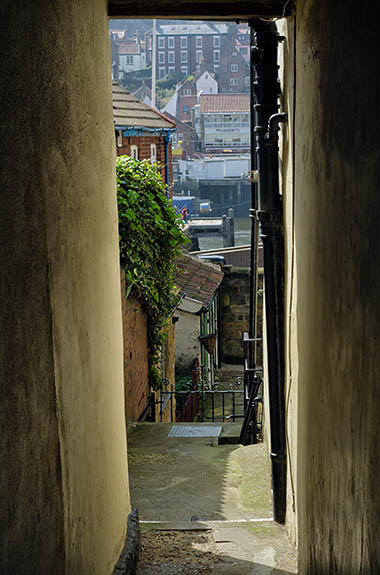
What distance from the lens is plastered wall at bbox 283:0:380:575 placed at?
244 centimetres

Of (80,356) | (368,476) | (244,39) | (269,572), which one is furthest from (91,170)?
(244,39)

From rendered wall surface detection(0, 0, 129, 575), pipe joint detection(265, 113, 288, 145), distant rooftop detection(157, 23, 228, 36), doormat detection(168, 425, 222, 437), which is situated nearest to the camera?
rendered wall surface detection(0, 0, 129, 575)

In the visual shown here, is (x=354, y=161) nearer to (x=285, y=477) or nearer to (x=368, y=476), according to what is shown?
(x=368, y=476)

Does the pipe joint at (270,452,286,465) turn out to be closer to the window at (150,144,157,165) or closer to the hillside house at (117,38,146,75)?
the window at (150,144,157,165)

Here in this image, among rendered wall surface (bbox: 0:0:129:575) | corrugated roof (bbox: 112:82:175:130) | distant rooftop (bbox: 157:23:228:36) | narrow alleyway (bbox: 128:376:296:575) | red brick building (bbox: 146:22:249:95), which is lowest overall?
narrow alleyway (bbox: 128:376:296:575)

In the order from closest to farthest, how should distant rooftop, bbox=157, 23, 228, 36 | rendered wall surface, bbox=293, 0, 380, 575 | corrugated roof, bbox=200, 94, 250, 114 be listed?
1. rendered wall surface, bbox=293, 0, 380, 575
2. corrugated roof, bbox=200, 94, 250, 114
3. distant rooftop, bbox=157, 23, 228, 36

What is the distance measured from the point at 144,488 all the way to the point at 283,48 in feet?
13.6

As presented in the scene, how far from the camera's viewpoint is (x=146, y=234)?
28.9 ft

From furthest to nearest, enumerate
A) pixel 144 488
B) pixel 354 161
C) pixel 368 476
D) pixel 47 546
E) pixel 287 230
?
1. pixel 144 488
2. pixel 287 230
3. pixel 47 546
4. pixel 354 161
5. pixel 368 476

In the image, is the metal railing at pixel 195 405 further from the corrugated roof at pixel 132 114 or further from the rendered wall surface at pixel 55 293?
the rendered wall surface at pixel 55 293

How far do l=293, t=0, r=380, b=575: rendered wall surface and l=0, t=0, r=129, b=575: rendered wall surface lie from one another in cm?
117

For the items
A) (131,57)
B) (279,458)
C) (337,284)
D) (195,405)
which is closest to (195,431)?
(279,458)

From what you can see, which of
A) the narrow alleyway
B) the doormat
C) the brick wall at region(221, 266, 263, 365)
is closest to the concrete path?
the narrow alleyway

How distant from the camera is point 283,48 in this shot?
5.95 meters
